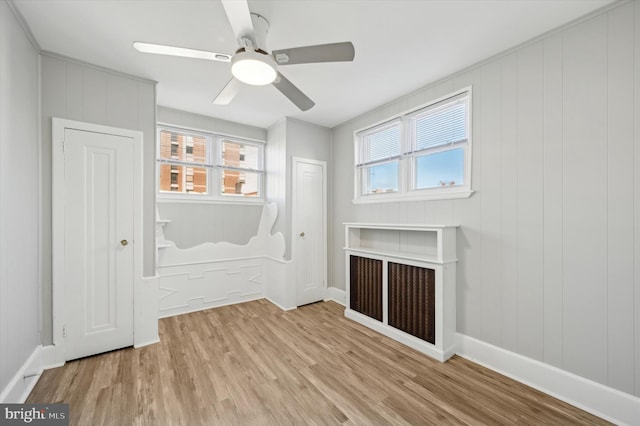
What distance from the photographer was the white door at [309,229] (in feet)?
12.5

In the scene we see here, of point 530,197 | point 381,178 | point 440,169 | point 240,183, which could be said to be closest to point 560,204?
point 530,197

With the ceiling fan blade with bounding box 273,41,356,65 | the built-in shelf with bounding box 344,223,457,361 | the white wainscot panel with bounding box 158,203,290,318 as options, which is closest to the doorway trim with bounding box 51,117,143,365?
the white wainscot panel with bounding box 158,203,290,318

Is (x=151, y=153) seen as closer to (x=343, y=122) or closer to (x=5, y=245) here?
(x=5, y=245)

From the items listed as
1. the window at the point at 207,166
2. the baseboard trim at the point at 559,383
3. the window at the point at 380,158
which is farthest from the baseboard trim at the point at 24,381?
the window at the point at 380,158

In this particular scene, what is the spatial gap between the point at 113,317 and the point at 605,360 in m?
4.10

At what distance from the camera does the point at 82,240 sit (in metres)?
2.38

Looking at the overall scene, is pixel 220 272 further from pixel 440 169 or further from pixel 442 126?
pixel 442 126

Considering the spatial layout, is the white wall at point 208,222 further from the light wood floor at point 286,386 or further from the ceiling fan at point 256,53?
the ceiling fan at point 256,53

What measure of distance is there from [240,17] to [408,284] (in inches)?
105

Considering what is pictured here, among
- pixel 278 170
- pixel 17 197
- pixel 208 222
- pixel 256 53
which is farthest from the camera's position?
pixel 278 170

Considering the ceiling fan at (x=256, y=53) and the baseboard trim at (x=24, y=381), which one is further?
the baseboard trim at (x=24, y=381)

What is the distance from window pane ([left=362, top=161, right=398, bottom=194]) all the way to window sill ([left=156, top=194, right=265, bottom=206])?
1.76 m

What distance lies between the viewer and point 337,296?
159 inches

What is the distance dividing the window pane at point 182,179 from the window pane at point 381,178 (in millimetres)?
2421
